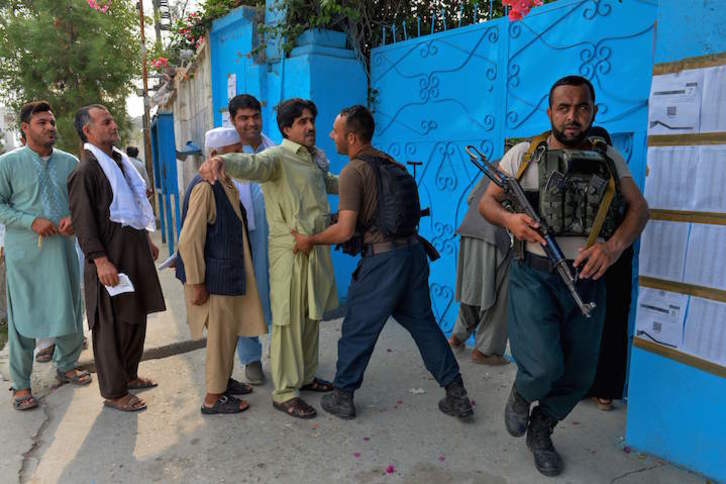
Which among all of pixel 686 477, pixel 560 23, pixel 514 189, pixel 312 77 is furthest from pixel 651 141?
pixel 312 77

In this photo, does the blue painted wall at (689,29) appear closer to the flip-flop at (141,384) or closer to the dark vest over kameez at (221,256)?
the dark vest over kameez at (221,256)

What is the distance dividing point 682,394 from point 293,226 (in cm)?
219

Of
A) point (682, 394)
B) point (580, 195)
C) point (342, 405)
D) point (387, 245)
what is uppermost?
point (580, 195)

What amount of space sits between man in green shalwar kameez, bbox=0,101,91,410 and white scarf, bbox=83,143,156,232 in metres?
0.47

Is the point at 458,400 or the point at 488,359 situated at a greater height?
the point at 458,400

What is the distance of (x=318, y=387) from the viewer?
3531mm

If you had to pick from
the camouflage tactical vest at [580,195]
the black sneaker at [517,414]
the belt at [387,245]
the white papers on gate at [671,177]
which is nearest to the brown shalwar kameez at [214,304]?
the belt at [387,245]

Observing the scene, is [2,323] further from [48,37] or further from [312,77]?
[48,37]

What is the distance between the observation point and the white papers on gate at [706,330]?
7.79 feet

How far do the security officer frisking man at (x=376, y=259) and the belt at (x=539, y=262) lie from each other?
719mm

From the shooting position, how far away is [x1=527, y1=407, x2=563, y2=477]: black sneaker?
2553 millimetres

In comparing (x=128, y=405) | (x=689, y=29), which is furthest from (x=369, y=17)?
(x=128, y=405)

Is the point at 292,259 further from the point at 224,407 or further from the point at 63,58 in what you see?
the point at 63,58

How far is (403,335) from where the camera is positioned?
15.2ft
